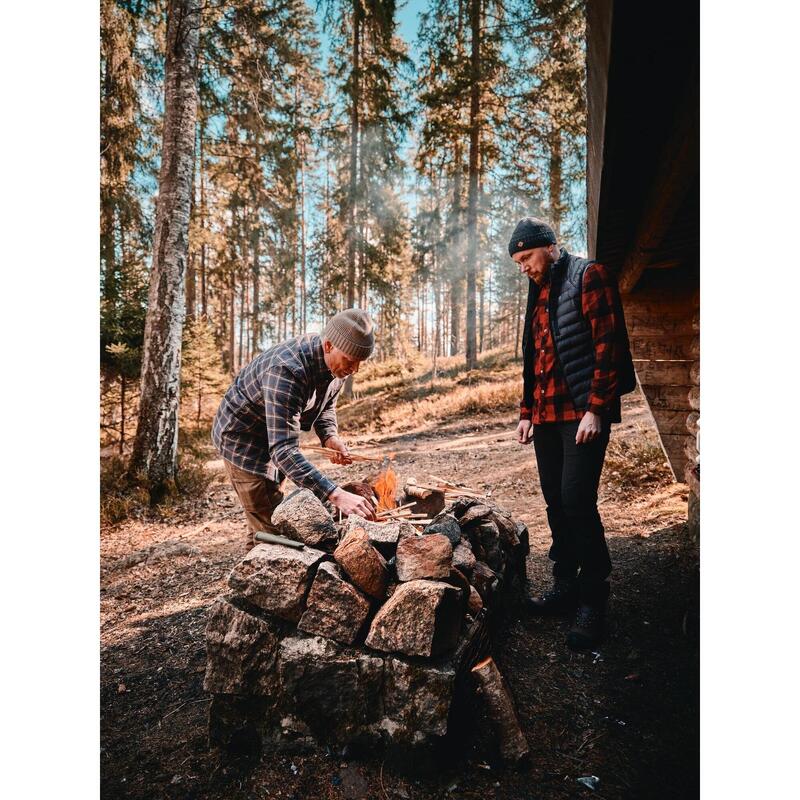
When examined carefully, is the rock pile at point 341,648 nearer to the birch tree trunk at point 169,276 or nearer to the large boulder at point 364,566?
the large boulder at point 364,566

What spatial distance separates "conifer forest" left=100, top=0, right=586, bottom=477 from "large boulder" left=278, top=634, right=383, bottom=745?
2799 mm

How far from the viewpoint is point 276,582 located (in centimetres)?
160

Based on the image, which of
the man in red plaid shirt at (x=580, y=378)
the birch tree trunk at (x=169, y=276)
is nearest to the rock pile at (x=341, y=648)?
the man in red plaid shirt at (x=580, y=378)

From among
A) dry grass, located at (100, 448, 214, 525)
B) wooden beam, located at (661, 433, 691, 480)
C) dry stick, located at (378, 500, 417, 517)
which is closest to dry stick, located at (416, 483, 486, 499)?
dry stick, located at (378, 500, 417, 517)

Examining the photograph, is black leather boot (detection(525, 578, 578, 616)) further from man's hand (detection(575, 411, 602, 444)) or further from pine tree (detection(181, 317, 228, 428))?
pine tree (detection(181, 317, 228, 428))

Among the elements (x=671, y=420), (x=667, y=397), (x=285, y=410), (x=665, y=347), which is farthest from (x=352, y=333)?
(x=671, y=420)

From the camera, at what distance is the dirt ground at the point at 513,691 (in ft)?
4.86

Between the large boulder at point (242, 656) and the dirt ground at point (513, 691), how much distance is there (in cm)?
29

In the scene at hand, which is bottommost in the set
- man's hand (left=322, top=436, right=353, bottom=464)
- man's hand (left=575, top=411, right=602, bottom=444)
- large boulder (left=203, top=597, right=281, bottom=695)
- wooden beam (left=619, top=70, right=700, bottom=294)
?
large boulder (left=203, top=597, right=281, bottom=695)

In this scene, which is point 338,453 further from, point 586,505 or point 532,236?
point 532,236

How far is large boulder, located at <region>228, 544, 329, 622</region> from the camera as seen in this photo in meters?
1.59
